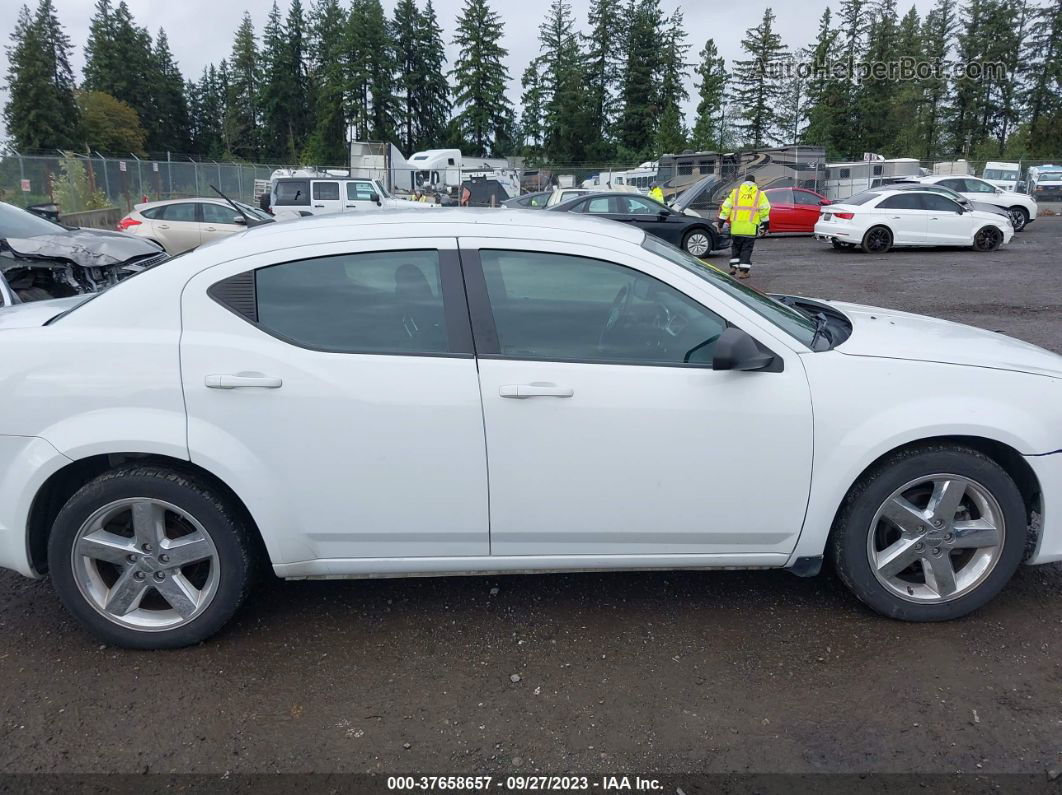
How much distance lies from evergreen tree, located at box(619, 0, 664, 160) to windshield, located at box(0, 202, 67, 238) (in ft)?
220

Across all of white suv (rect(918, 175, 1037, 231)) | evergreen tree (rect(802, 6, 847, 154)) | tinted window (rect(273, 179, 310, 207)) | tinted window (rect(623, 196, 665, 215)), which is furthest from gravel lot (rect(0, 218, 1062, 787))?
evergreen tree (rect(802, 6, 847, 154))

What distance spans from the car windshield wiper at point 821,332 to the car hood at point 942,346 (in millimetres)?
85

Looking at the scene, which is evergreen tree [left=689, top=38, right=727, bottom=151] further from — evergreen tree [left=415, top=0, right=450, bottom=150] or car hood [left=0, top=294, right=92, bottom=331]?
car hood [left=0, top=294, right=92, bottom=331]

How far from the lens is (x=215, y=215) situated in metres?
17.3

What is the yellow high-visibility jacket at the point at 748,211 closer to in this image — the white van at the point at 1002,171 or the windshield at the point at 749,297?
the windshield at the point at 749,297

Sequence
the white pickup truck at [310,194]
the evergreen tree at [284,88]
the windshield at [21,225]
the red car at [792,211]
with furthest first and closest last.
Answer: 1. the evergreen tree at [284,88]
2. the red car at [792,211]
3. the white pickup truck at [310,194]
4. the windshield at [21,225]

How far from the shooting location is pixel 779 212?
2564cm

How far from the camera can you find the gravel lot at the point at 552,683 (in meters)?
2.72

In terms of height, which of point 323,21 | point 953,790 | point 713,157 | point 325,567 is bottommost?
point 953,790

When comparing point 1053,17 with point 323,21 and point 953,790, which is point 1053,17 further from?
point 953,790

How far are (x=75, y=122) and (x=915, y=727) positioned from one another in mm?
87313

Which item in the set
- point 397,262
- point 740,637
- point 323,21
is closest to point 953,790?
point 740,637

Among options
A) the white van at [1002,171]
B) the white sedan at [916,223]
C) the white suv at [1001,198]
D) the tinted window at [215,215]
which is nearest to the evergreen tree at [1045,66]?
the white van at [1002,171]

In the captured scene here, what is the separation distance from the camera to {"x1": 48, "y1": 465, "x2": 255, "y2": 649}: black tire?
3.16m
